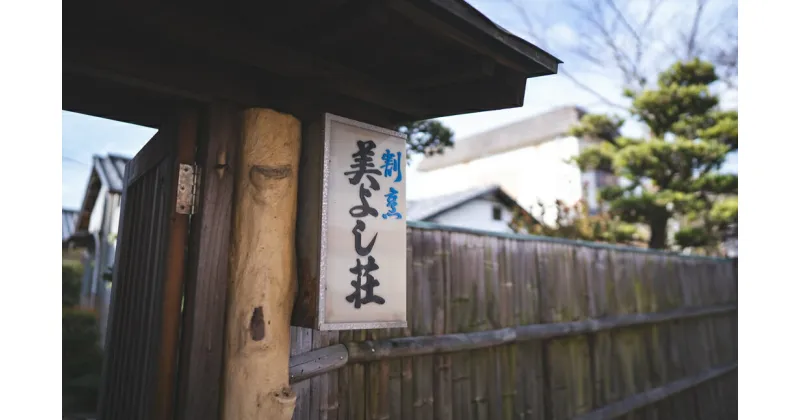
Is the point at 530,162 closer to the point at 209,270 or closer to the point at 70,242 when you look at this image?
the point at 70,242

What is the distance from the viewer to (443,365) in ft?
13.6

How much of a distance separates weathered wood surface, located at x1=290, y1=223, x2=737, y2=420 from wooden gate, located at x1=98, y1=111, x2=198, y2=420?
0.78 metres

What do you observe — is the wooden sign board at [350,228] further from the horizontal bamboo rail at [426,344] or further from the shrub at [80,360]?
the shrub at [80,360]

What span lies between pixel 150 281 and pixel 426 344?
2028 mm

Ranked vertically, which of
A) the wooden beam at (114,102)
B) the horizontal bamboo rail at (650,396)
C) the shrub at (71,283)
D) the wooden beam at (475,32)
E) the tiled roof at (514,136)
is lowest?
the horizontal bamboo rail at (650,396)

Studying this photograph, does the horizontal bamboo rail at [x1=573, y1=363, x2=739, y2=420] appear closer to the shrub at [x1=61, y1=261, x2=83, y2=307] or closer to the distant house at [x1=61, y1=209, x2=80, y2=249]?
the shrub at [x1=61, y1=261, x2=83, y2=307]

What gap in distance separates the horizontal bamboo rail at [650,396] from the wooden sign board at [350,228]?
3.56 meters

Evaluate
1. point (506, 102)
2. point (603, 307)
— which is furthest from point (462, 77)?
point (603, 307)

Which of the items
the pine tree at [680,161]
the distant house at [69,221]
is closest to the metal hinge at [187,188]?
the pine tree at [680,161]

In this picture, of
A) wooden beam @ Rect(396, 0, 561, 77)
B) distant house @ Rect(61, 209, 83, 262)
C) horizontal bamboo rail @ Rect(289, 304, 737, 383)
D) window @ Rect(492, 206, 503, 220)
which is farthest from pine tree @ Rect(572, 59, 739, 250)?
distant house @ Rect(61, 209, 83, 262)

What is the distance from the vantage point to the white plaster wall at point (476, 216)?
62.8 ft

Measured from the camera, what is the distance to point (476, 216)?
20.1 m

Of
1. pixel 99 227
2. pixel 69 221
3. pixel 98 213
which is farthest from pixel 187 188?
pixel 69 221

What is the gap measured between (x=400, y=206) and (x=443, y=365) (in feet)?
5.79
